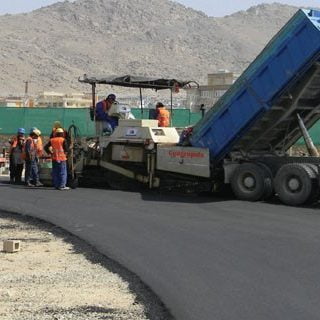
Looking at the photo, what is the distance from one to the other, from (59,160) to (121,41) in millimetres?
138005

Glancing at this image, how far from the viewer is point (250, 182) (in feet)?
44.7

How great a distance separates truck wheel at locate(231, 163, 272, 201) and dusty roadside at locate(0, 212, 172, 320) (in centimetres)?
469

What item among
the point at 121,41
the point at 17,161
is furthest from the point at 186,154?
the point at 121,41

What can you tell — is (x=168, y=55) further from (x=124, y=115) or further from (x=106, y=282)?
(x=106, y=282)

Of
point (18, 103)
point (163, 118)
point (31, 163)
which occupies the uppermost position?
point (18, 103)

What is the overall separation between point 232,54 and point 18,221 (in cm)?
14680

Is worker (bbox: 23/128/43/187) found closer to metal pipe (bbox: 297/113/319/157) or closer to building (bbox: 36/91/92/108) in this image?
metal pipe (bbox: 297/113/319/157)

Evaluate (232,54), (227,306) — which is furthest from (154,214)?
(232,54)

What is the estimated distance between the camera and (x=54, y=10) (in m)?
168

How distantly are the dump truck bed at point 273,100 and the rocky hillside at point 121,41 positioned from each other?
295ft

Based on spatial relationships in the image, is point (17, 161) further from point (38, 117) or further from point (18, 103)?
point (18, 103)

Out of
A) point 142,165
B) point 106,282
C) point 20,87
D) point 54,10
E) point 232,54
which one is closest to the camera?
point 106,282

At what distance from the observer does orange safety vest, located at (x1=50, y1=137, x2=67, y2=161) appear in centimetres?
1553

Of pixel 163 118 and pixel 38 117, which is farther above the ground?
pixel 38 117
